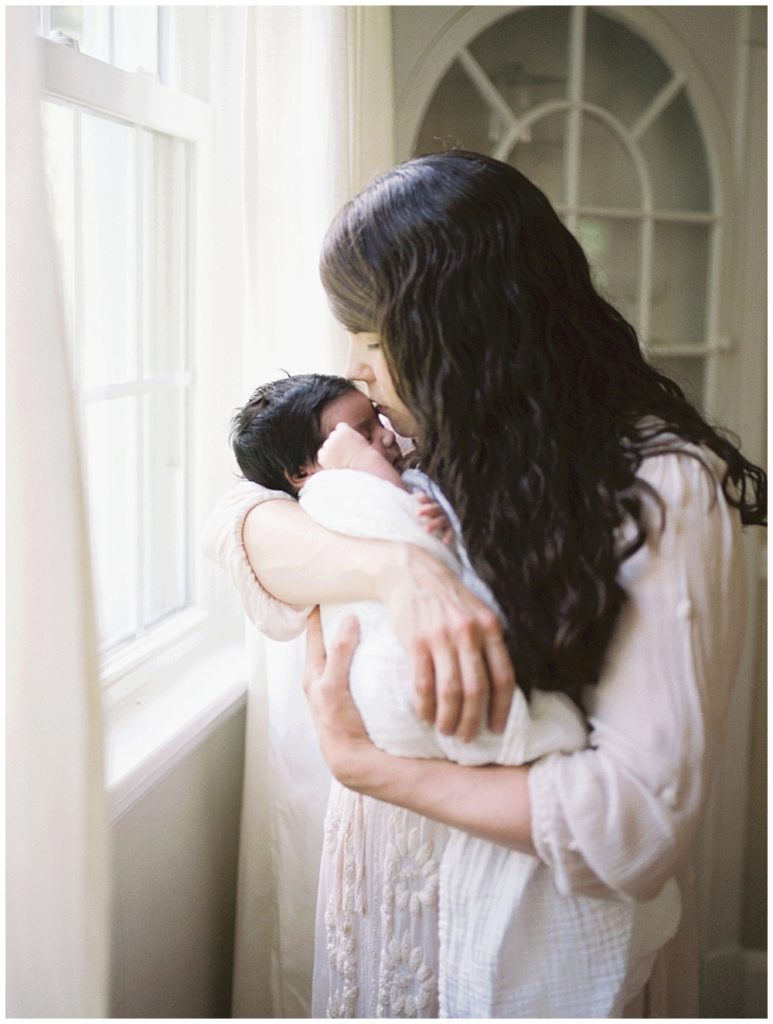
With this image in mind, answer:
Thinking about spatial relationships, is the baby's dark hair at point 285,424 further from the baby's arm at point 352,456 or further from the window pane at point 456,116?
the window pane at point 456,116

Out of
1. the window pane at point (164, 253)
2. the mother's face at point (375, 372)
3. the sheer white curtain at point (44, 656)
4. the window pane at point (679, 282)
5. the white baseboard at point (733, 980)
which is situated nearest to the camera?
the sheer white curtain at point (44, 656)

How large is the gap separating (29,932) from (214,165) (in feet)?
4.53

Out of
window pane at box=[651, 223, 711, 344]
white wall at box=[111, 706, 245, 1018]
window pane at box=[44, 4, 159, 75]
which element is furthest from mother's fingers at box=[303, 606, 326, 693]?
window pane at box=[651, 223, 711, 344]

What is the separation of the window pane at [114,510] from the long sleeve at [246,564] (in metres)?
0.45

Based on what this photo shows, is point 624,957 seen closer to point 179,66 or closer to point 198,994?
point 198,994

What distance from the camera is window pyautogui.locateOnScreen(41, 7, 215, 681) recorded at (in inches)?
59.1

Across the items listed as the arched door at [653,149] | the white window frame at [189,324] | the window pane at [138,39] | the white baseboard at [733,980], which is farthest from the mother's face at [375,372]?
the white baseboard at [733,980]

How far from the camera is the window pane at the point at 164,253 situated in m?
1.75

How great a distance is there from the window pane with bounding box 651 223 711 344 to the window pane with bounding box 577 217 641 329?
55mm

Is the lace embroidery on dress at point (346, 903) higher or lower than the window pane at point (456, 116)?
lower

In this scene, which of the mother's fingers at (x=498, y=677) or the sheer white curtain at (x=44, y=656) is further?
the mother's fingers at (x=498, y=677)

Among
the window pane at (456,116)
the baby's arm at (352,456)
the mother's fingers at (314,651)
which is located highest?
the window pane at (456,116)

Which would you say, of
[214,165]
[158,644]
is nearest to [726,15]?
[214,165]

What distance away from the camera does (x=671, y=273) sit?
2.45m
